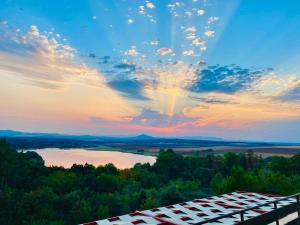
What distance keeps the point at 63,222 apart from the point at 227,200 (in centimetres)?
2470

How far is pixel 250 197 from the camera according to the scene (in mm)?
13984

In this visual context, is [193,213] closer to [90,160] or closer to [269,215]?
[269,215]

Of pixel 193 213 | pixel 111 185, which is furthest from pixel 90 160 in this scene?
pixel 193 213

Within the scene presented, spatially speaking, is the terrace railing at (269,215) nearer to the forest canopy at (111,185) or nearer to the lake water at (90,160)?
the forest canopy at (111,185)

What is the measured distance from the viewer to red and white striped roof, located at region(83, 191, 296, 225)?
8907 millimetres

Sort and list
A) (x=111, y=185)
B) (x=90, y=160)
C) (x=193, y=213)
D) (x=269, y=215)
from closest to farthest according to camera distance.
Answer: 1. (x=269, y=215)
2. (x=193, y=213)
3. (x=111, y=185)
4. (x=90, y=160)

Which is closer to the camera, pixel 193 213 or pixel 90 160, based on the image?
pixel 193 213

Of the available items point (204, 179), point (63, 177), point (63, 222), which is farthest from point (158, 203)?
point (204, 179)

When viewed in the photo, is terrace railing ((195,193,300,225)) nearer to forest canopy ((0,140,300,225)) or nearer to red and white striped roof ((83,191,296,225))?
red and white striped roof ((83,191,296,225))

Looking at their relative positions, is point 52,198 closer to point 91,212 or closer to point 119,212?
point 91,212

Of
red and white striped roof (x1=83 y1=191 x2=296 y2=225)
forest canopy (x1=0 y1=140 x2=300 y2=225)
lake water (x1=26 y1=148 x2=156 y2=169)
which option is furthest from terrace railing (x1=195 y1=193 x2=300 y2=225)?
lake water (x1=26 y1=148 x2=156 y2=169)

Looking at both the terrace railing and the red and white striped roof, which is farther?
the red and white striped roof

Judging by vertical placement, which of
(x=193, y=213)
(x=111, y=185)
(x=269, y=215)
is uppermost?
(x=269, y=215)

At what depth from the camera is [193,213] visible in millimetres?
10352
